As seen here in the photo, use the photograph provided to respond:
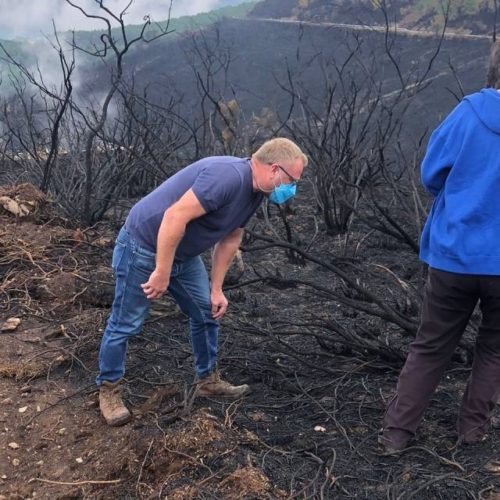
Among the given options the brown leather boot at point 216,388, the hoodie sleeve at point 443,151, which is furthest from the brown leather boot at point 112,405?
the hoodie sleeve at point 443,151

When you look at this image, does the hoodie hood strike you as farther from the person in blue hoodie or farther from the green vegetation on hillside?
the green vegetation on hillside

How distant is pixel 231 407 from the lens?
123 inches

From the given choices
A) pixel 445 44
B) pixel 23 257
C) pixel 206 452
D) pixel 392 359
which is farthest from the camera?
pixel 445 44

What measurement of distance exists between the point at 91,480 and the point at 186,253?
1.01 meters

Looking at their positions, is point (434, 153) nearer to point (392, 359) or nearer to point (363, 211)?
point (392, 359)

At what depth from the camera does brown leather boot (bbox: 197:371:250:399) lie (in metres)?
3.19

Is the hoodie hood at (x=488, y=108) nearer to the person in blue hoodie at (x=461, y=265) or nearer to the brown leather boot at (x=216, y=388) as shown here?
the person in blue hoodie at (x=461, y=265)

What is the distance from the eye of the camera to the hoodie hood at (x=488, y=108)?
2.25 metres

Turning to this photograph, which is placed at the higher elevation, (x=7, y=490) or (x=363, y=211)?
(x=7, y=490)

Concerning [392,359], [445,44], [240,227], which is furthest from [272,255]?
[445,44]

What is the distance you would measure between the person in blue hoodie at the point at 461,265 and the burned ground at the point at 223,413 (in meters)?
0.20

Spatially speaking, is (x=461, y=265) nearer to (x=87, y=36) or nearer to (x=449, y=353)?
(x=449, y=353)

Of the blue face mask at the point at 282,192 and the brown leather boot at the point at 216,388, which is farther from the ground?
the blue face mask at the point at 282,192

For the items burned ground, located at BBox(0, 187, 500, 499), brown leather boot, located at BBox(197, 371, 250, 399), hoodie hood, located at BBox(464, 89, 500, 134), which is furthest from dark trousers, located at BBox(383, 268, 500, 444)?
brown leather boot, located at BBox(197, 371, 250, 399)
